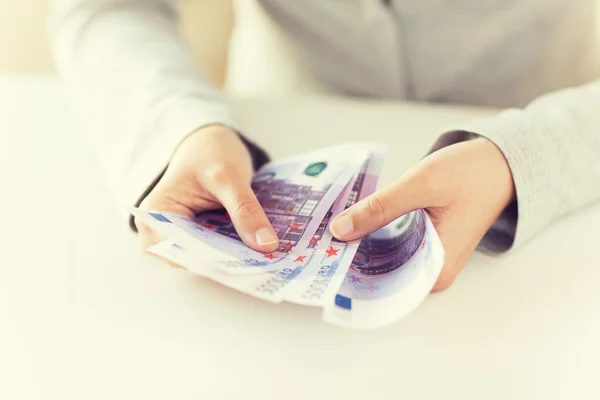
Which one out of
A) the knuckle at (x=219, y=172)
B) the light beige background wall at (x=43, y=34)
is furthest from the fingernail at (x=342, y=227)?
the light beige background wall at (x=43, y=34)

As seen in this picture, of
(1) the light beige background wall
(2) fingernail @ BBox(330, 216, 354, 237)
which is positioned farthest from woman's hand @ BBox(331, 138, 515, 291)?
(1) the light beige background wall

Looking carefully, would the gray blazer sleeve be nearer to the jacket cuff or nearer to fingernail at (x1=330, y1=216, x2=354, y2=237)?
the jacket cuff

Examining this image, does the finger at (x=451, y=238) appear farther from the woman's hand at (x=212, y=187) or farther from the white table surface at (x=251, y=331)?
the woman's hand at (x=212, y=187)

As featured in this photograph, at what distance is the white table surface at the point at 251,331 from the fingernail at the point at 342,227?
0.06m

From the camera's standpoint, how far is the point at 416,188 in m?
0.40

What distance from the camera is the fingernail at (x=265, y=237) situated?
0.40m

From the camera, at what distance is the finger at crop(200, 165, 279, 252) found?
0.40 m

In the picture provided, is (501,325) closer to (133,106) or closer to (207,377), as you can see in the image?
(207,377)

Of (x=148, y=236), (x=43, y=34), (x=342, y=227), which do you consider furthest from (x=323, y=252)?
(x=43, y=34)

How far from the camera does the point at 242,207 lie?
1.39 feet

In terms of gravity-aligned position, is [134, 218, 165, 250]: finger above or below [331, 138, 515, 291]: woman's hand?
below

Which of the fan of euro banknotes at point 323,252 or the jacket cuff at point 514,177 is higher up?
the jacket cuff at point 514,177

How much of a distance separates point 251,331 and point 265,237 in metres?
0.07

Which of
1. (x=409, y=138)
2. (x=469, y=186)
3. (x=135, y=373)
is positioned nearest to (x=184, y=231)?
(x=135, y=373)
